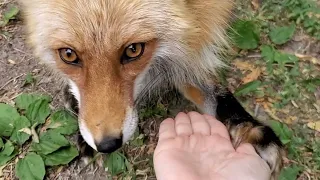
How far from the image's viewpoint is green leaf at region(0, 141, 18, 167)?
10.2 feet

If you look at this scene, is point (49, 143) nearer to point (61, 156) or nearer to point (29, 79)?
point (61, 156)

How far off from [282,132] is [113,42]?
52.0 inches

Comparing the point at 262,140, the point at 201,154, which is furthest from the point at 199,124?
the point at 262,140

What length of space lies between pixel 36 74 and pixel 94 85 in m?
1.27

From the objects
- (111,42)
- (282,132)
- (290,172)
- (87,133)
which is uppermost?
(111,42)

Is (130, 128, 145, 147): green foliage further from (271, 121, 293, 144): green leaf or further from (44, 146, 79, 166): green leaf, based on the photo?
(271, 121, 293, 144): green leaf

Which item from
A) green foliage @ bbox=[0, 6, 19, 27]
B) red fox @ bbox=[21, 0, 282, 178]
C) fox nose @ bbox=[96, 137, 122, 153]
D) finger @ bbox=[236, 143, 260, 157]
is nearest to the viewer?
red fox @ bbox=[21, 0, 282, 178]

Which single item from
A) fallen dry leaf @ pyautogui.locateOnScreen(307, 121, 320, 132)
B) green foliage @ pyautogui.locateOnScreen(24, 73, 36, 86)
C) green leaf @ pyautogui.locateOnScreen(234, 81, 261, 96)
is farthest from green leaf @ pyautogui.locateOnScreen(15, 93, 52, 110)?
fallen dry leaf @ pyautogui.locateOnScreen(307, 121, 320, 132)

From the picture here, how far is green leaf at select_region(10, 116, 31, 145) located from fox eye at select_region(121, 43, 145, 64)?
1136mm

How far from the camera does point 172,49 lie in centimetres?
253

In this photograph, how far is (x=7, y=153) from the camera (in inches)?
122

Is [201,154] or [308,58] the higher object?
[308,58]

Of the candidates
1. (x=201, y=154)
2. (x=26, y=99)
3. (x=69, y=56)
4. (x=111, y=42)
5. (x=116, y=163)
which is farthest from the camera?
(x=26, y=99)

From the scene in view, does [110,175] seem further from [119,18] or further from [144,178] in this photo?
[119,18]
